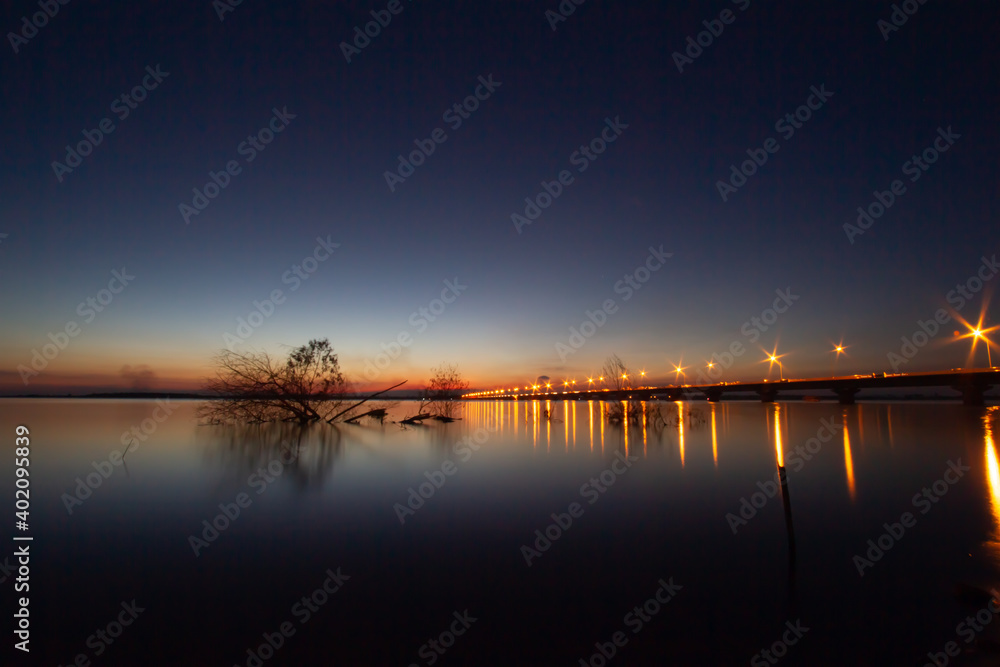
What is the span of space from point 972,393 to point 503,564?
337 feet

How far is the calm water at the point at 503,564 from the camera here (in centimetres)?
660

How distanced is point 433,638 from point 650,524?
736 cm

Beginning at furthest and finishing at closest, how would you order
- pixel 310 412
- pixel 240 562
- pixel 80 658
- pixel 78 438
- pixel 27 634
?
1. pixel 310 412
2. pixel 78 438
3. pixel 240 562
4. pixel 27 634
5. pixel 80 658

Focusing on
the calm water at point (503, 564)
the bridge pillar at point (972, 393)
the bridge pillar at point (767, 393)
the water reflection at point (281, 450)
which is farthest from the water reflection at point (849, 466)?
the bridge pillar at point (767, 393)

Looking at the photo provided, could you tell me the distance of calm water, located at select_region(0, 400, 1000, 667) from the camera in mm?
6598

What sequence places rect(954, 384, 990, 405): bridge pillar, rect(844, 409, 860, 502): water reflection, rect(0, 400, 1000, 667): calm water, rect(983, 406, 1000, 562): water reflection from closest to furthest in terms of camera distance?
rect(0, 400, 1000, 667): calm water < rect(983, 406, 1000, 562): water reflection < rect(844, 409, 860, 502): water reflection < rect(954, 384, 990, 405): bridge pillar

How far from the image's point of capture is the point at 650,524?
12516 mm

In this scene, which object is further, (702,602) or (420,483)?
(420,483)

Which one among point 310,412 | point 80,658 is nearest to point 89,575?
point 80,658

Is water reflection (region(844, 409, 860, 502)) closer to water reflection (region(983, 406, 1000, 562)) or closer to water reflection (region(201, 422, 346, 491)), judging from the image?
water reflection (region(983, 406, 1000, 562))

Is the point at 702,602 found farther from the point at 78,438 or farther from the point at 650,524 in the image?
the point at 78,438

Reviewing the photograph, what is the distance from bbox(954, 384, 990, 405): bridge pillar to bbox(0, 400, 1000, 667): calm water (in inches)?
3000

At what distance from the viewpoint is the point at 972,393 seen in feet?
265

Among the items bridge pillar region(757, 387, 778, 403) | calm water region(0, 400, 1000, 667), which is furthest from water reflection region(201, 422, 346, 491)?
bridge pillar region(757, 387, 778, 403)
